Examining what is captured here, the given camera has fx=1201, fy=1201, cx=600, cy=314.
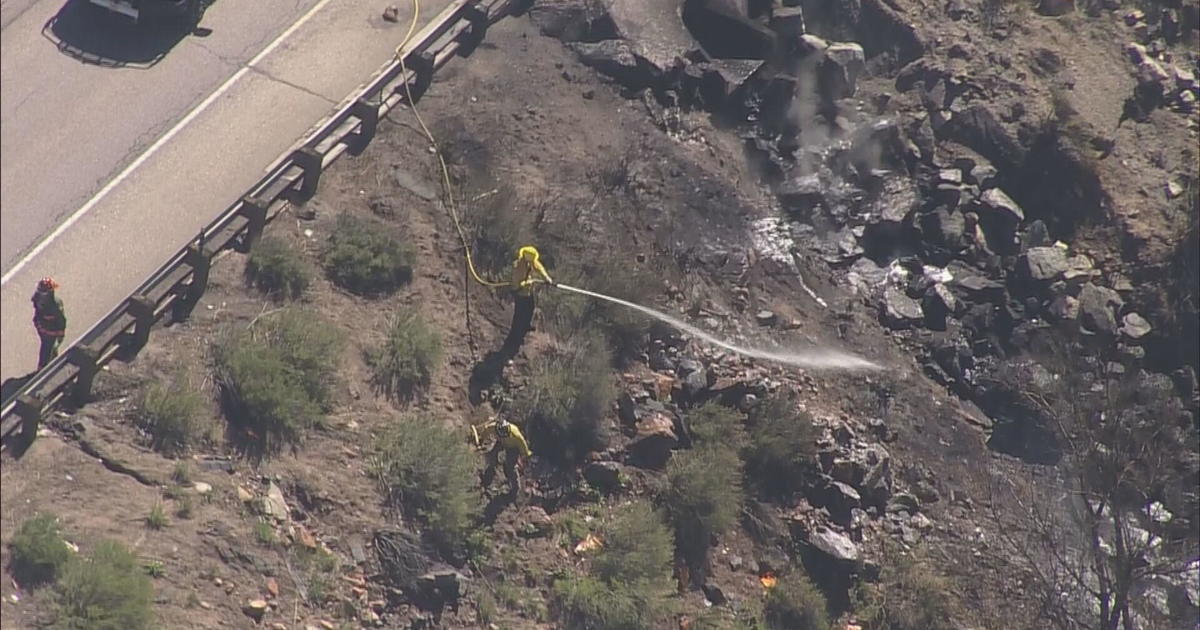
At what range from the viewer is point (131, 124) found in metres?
16.0

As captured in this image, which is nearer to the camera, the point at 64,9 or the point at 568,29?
the point at 64,9

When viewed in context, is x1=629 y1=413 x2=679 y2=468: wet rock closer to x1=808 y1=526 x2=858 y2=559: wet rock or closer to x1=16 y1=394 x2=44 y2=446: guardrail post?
x1=808 y1=526 x2=858 y2=559: wet rock

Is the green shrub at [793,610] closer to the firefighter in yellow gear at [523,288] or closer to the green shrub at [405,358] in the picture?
the firefighter in yellow gear at [523,288]

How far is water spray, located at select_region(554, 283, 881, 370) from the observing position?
56.0 ft

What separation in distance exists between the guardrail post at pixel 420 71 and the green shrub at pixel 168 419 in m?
6.34

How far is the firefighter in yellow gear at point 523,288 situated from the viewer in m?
15.1

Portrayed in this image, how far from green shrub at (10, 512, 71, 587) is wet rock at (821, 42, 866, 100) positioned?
1429 centimetres

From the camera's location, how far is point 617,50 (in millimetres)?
19406

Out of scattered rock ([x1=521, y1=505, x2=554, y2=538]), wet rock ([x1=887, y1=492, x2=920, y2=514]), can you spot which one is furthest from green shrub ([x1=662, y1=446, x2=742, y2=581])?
wet rock ([x1=887, y1=492, x2=920, y2=514])

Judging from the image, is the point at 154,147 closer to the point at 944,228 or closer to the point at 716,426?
the point at 716,426

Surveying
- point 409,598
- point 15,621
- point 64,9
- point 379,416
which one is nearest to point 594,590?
point 409,598

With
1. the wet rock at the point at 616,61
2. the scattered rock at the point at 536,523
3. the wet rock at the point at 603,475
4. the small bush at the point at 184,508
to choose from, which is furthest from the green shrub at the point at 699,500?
the wet rock at the point at 616,61

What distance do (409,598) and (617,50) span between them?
9.85 metres

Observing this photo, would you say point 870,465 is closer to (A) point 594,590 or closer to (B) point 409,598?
A: (A) point 594,590
